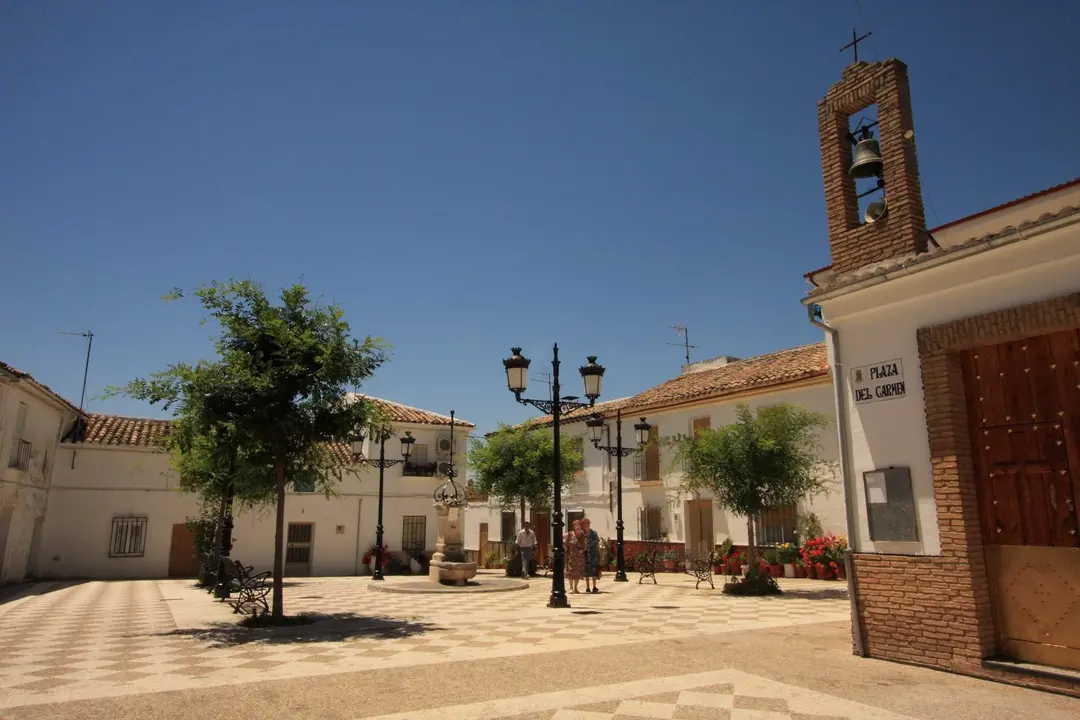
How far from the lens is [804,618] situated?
10.3 meters

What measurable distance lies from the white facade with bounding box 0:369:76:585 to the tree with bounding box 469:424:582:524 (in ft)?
41.4

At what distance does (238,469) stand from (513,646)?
5860 millimetres

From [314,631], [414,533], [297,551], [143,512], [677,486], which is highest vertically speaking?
[677,486]

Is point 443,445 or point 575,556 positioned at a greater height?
point 443,445

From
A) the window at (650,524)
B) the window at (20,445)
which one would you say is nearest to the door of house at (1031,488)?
the window at (650,524)

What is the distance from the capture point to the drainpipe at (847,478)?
7.13m

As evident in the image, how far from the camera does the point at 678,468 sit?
73.5 ft

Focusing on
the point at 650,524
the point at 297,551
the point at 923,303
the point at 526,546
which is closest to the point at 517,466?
the point at 526,546

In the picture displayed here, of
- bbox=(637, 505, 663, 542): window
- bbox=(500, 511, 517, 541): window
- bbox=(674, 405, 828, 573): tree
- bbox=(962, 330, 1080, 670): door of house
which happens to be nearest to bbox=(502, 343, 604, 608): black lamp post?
bbox=(674, 405, 828, 573): tree

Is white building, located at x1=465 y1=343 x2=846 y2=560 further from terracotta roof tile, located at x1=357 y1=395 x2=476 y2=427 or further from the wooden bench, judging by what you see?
the wooden bench

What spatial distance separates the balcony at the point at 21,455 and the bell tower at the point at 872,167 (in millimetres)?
19920

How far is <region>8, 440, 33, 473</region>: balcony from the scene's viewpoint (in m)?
17.9

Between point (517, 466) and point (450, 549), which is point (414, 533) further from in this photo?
point (450, 549)

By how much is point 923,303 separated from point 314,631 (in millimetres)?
8700
